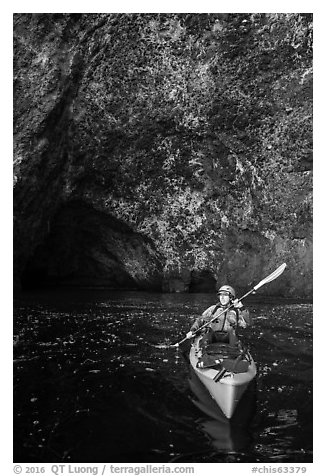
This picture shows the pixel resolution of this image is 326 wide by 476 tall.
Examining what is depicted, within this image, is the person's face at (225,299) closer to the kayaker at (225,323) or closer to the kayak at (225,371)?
the kayaker at (225,323)

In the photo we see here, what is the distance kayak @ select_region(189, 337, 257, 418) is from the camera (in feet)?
15.8

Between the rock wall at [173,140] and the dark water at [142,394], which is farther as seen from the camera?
the rock wall at [173,140]

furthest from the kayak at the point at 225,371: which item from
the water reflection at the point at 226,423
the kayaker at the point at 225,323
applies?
the kayaker at the point at 225,323

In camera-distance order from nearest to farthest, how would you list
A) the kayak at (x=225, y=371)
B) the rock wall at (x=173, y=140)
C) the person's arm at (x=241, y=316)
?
the kayak at (x=225, y=371), the person's arm at (x=241, y=316), the rock wall at (x=173, y=140)

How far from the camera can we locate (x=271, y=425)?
4.74m

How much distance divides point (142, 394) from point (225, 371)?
1004mm

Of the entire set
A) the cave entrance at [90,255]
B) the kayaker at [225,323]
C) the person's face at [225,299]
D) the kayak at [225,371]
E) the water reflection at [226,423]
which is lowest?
the water reflection at [226,423]

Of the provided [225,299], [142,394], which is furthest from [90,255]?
[142,394]

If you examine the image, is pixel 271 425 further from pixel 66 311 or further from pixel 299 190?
pixel 299 190

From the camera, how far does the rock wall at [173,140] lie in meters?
9.08

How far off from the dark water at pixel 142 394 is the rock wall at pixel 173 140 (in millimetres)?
2276

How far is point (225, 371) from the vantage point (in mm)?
5004
